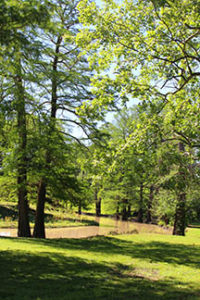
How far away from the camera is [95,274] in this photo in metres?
7.95

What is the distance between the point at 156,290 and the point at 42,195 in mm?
10202

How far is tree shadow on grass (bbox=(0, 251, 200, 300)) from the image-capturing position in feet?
19.6

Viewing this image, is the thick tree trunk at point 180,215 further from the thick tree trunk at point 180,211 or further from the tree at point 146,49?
the tree at point 146,49

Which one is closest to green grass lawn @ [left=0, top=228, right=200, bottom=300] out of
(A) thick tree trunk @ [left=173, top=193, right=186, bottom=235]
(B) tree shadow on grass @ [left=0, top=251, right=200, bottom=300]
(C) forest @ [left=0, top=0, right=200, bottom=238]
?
(B) tree shadow on grass @ [left=0, top=251, right=200, bottom=300]

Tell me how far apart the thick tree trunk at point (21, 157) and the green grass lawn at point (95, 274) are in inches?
143

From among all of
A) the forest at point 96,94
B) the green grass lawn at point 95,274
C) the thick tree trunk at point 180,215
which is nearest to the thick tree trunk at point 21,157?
the forest at point 96,94

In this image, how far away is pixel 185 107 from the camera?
10.7 metres

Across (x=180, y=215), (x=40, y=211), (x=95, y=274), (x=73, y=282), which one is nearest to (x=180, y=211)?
(x=180, y=215)

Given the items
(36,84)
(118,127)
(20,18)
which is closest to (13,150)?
(36,84)

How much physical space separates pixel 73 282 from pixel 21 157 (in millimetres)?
7850

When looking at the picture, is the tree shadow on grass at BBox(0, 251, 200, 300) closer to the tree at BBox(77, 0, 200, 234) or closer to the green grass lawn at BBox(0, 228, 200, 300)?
the green grass lawn at BBox(0, 228, 200, 300)

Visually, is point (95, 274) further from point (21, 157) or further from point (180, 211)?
point (180, 211)

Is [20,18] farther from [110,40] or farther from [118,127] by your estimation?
[118,127]

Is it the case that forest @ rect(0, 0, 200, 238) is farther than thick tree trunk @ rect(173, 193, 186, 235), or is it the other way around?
thick tree trunk @ rect(173, 193, 186, 235)
